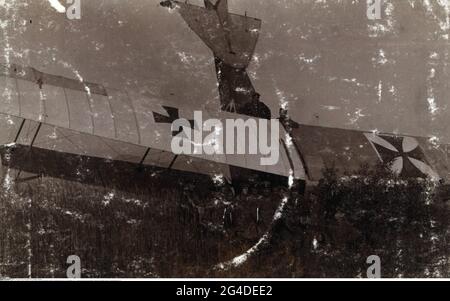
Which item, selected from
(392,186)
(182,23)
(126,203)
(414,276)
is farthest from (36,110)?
(414,276)

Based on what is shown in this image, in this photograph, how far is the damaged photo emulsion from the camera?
4.27 meters

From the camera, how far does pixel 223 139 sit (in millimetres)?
4281

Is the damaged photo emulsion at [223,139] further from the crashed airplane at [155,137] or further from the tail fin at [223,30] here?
the tail fin at [223,30]

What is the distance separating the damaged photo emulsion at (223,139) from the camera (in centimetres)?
427

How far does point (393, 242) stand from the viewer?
4.26 m

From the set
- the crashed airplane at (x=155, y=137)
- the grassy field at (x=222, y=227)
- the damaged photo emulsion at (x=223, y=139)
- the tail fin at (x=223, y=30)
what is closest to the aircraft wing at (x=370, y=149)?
the crashed airplane at (x=155, y=137)

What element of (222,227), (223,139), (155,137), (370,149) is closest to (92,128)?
(155,137)

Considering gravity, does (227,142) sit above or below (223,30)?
below

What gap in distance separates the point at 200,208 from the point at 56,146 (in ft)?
4.50

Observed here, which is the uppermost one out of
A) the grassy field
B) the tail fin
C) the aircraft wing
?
the tail fin

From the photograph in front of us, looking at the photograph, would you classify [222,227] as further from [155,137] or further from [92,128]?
[92,128]

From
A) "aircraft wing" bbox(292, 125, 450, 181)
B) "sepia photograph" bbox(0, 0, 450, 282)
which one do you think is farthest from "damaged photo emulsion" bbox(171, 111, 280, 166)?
"aircraft wing" bbox(292, 125, 450, 181)

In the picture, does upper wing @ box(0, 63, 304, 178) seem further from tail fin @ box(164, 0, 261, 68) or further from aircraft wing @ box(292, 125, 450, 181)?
tail fin @ box(164, 0, 261, 68)
